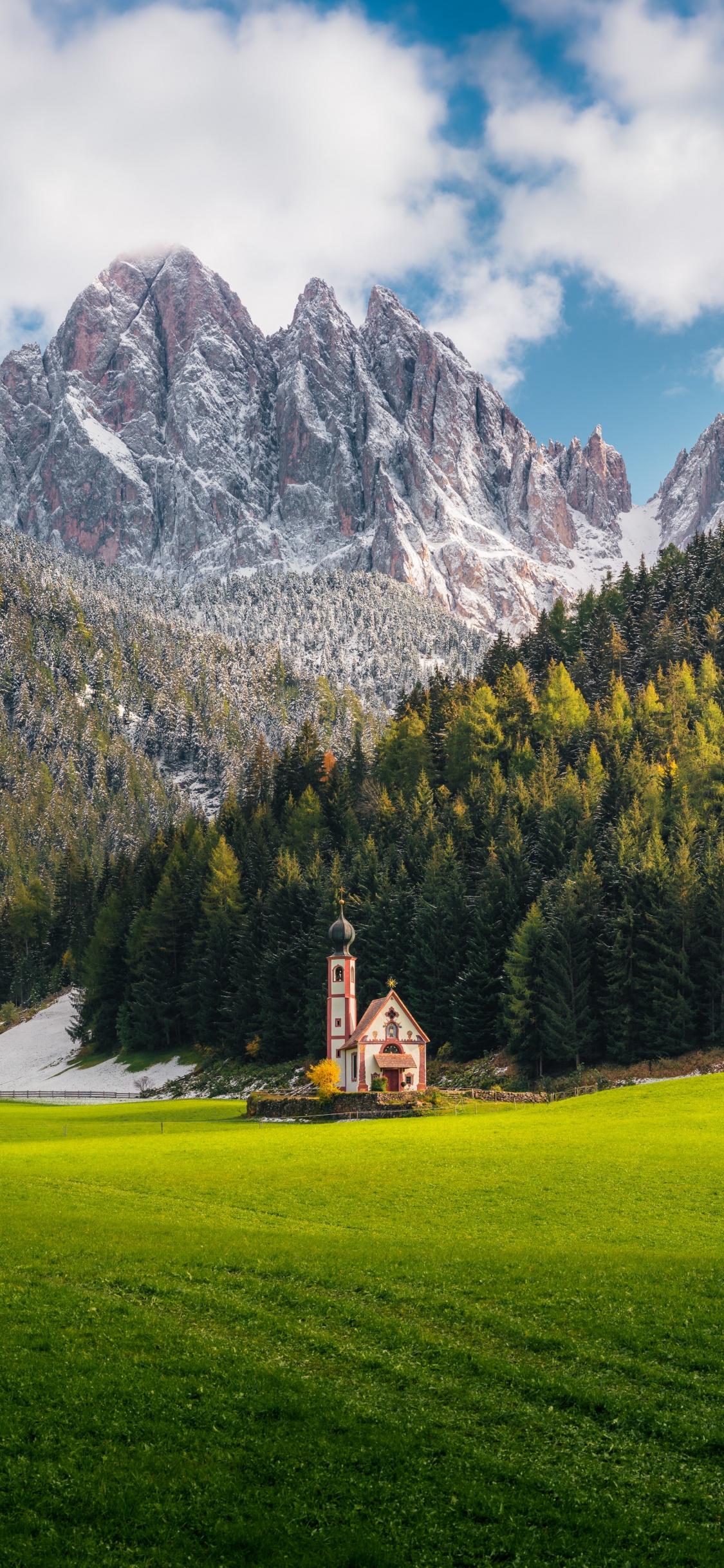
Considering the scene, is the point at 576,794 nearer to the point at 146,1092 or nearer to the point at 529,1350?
the point at 146,1092

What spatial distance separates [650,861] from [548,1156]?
36323mm

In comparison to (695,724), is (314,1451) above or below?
below

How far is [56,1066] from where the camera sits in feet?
317

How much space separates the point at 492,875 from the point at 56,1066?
161 feet

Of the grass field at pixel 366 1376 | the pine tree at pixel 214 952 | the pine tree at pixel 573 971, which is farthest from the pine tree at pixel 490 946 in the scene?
the grass field at pixel 366 1376

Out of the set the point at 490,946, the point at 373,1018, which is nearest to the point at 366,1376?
the point at 373,1018

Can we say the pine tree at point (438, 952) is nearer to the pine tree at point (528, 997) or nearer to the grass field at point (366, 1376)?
the pine tree at point (528, 997)

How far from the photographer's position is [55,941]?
129 m

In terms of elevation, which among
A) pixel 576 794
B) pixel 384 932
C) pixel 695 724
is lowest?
pixel 384 932

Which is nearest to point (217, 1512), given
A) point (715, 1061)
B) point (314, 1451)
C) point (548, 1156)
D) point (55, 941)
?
point (314, 1451)

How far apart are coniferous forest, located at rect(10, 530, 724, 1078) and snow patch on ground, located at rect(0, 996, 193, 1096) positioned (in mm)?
3545

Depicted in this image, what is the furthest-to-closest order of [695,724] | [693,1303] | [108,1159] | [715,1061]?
[695,724], [715,1061], [108,1159], [693,1303]

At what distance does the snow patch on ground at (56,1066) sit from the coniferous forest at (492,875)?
11.6 ft

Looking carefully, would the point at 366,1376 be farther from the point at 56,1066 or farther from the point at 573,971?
the point at 56,1066
